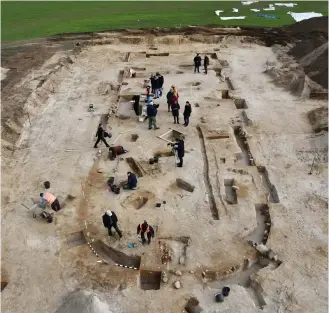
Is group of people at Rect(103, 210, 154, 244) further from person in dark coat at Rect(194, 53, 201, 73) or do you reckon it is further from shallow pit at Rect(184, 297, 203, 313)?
person in dark coat at Rect(194, 53, 201, 73)

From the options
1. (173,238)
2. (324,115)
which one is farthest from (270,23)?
(173,238)

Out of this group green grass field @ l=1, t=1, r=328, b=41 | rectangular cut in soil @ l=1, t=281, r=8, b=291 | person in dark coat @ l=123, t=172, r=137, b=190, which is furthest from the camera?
green grass field @ l=1, t=1, r=328, b=41

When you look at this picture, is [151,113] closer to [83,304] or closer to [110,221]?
[110,221]

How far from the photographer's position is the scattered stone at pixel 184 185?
14.0m

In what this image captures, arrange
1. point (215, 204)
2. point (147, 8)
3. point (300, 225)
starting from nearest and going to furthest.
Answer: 1. point (300, 225)
2. point (215, 204)
3. point (147, 8)

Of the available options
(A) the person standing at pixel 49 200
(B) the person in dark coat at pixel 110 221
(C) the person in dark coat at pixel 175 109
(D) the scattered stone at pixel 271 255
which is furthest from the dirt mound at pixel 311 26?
(A) the person standing at pixel 49 200

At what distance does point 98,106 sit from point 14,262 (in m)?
11.0

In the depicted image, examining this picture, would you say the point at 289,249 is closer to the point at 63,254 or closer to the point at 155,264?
the point at 155,264

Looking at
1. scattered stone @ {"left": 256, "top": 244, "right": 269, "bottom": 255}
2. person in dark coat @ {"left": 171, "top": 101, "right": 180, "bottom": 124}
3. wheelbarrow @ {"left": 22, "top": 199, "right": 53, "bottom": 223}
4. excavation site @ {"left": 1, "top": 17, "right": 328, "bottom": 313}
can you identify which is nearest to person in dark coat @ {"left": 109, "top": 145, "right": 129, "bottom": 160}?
excavation site @ {"left": 1, "top": 17, "right": 328, "bottom": 313}

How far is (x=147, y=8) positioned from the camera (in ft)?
123

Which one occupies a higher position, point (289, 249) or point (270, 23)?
point (270, 23)

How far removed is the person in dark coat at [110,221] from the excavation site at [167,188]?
5 centimetres

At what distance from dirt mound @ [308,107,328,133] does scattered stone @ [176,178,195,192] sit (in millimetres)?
7226

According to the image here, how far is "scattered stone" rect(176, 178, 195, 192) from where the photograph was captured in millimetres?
13953
